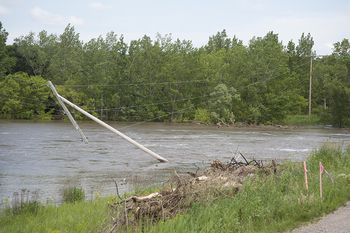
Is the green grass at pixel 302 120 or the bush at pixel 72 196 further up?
the green grass at pixel 302 120

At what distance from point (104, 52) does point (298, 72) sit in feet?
127

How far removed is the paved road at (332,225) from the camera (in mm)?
9560

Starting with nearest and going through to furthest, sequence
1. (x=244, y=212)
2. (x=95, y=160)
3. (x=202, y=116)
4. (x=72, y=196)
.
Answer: (x=244, y=212) → (x=72, y=196) → (x=95, y=160) → (x=202, y=116)

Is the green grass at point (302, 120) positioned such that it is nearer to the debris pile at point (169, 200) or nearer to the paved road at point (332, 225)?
the debris pile at point (169, 200)

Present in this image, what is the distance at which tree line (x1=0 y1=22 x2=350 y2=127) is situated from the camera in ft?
269

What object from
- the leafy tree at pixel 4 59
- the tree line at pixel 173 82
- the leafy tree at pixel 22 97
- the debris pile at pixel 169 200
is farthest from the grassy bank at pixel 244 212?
the leafy tree at pixel 4 59

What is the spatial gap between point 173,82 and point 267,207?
79066mm

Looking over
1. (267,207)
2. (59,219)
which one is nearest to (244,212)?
(267,207)

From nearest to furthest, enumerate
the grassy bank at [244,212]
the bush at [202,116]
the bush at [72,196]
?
the grassy bank at [244,212] → the bush at [72,196] → the bush at [202,116]

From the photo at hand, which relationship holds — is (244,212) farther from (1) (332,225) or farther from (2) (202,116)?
(2) (202,116)

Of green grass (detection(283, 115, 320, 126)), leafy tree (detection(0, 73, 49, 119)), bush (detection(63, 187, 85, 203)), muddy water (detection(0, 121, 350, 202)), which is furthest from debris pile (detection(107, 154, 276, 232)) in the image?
leafy tree (detection(0, 73, 49, 119))

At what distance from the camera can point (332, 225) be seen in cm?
993

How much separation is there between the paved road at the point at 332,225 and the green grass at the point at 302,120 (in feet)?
242

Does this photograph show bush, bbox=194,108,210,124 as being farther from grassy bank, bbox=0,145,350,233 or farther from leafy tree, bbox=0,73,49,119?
grassy bank, bbox=0,145,350,233
